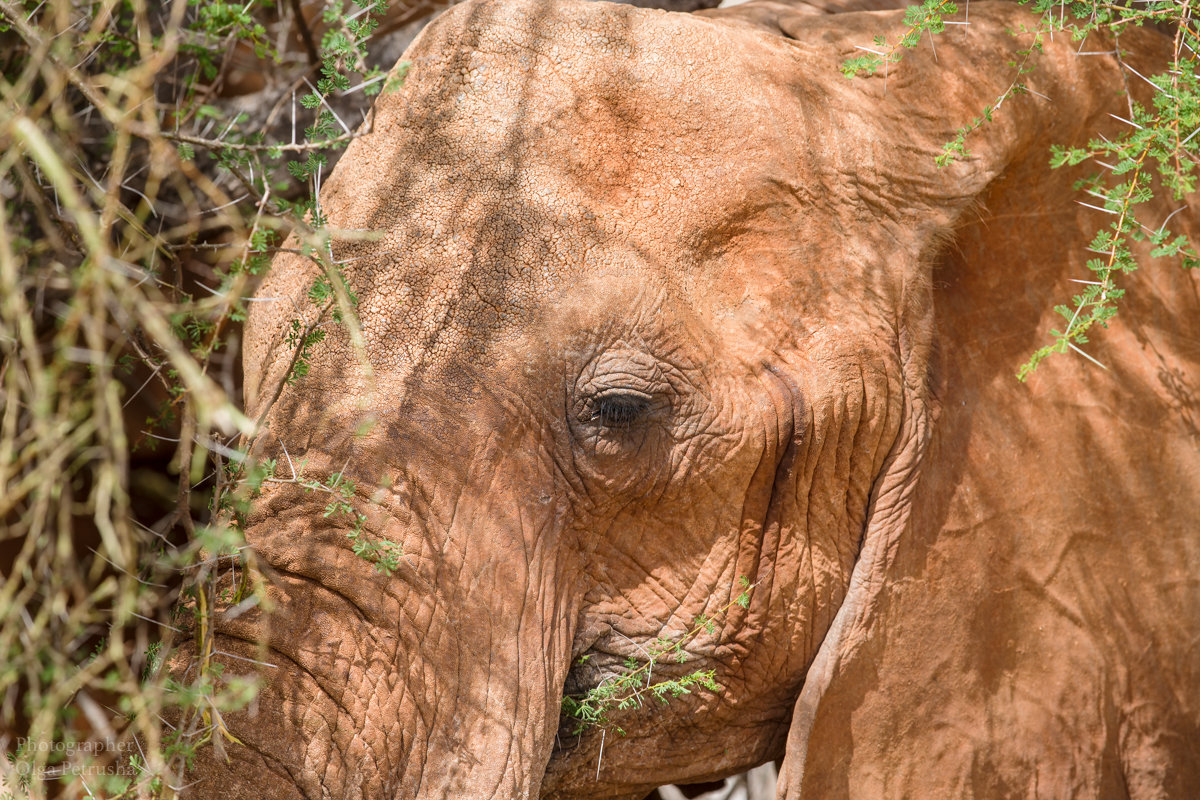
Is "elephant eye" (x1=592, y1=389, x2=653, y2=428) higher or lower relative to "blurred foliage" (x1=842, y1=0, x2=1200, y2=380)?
lower

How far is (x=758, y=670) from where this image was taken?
8.20 ft

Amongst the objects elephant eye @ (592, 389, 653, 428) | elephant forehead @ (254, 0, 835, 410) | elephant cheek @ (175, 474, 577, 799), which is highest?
elephant forehead @ (254, 0, 835, 410)

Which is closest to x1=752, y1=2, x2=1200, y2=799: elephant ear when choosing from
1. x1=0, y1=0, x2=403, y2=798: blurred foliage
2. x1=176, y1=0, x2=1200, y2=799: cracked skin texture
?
x1=176, y1=0, x2=1200, y2=799: cracked skin texture

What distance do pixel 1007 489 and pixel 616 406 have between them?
2.99 ft

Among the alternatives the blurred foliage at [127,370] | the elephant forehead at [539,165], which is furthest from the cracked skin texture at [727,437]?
the blurred foliage at [127,370]

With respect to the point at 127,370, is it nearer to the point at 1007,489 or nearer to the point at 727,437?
the point at 727,437

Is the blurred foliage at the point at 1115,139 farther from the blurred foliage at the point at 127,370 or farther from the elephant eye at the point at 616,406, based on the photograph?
the blurred foliage at the point at 127,370

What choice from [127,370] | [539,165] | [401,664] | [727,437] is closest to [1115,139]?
[727,437]

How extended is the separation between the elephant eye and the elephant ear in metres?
0.60

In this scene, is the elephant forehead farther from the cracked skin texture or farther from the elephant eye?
the elephant eye

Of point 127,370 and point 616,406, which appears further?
point 127,370

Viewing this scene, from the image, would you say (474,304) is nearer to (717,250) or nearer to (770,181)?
(717,250)

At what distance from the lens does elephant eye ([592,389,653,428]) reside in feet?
7.43

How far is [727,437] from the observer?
7.68 ft
